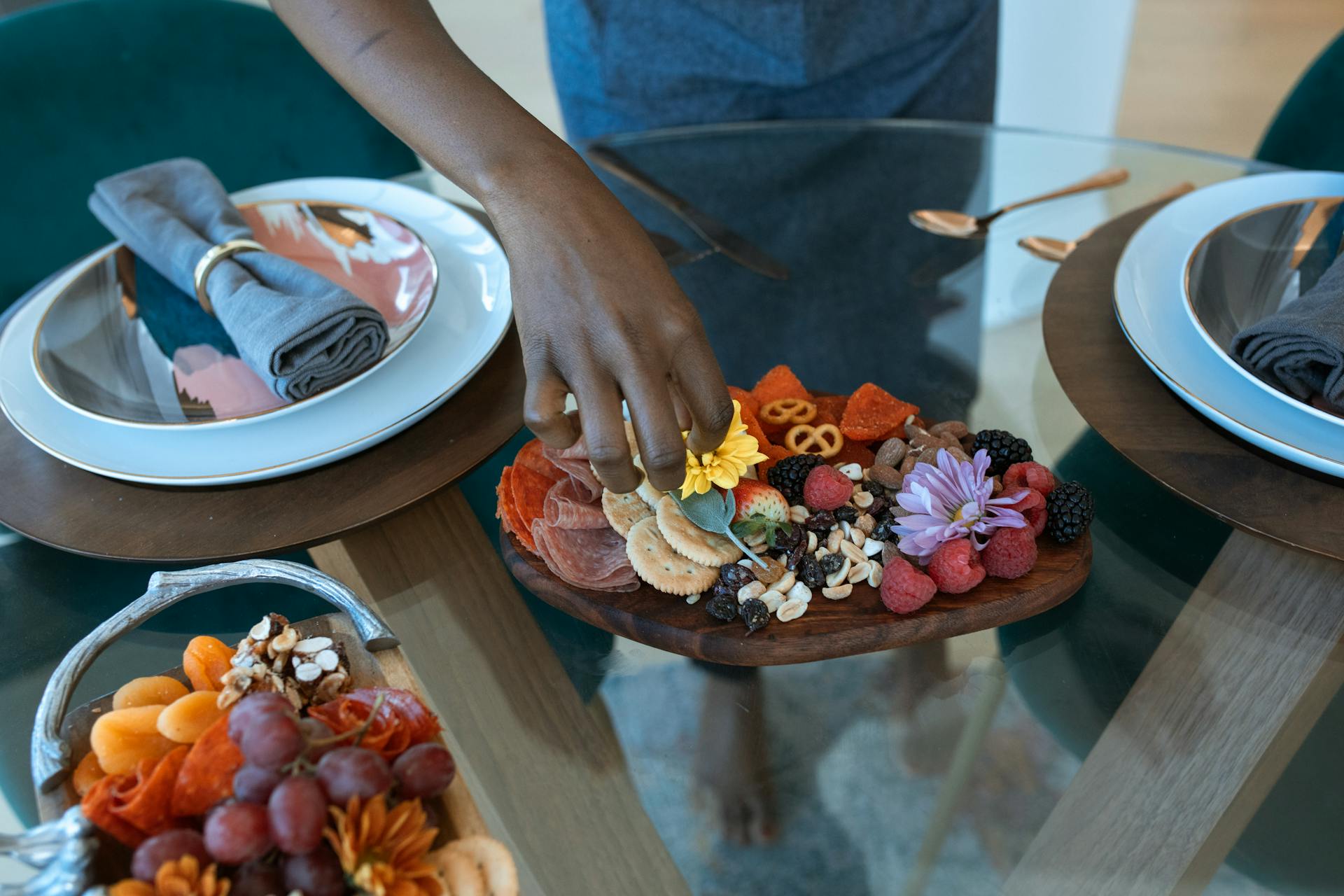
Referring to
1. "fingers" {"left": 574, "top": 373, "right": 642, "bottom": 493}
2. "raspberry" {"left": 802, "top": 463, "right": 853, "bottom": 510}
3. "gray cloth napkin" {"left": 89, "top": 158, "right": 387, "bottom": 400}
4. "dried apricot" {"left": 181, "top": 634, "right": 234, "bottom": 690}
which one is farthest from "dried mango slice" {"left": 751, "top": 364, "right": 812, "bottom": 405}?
"dried apricot" {"left": 181, "top": 634, "right": 234, "bottom": 690}

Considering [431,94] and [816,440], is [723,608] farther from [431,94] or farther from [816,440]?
[431,94]

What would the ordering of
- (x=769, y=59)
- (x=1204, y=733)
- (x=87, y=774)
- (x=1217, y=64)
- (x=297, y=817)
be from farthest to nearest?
(x=1217, y=64) < (x=769, y=59) < (x=1204, y=733) < (x=87, y=774) < (x=297, y=817)

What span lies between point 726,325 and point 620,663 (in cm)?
42

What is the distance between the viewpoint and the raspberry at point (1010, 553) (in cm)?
63

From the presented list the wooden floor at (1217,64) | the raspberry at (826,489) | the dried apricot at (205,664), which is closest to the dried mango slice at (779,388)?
the raspberry at (826,489)

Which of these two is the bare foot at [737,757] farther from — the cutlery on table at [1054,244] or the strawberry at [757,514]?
the cutlery on table at [1054,244]

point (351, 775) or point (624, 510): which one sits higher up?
point (351, 775)

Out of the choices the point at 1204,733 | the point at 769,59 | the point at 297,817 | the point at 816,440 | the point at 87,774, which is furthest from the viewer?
the point at 769,59

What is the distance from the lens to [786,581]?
648mm

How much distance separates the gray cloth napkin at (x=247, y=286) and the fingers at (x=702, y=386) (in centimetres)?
34

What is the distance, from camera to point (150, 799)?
46 centimetres

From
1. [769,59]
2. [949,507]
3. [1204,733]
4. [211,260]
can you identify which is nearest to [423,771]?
[949,507]

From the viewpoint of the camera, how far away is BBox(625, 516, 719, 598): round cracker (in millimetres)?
645

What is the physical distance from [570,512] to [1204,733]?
1.44 ft
